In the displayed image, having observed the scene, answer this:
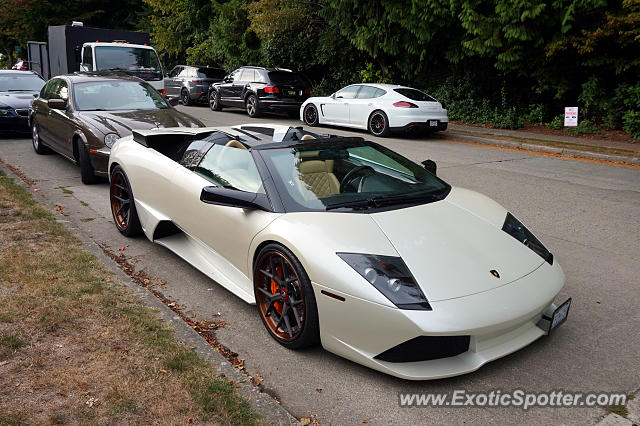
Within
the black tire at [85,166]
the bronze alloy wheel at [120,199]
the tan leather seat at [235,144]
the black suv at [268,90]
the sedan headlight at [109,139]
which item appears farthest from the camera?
the black suv at [268,90]

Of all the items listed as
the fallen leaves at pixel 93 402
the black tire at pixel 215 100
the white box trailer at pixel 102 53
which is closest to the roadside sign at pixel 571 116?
the white box trailer at pixel 102 53

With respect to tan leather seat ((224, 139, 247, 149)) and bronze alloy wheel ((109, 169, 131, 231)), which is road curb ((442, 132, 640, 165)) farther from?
bronze alloy wheel ((109, 169, 131, 231))

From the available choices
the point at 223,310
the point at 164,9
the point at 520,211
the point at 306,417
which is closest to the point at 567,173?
the point at 520,211

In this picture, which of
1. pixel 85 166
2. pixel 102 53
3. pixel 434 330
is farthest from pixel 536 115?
pixel 434 330

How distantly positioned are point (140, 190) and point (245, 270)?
6.86ft

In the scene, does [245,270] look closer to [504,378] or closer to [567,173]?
[504,378]

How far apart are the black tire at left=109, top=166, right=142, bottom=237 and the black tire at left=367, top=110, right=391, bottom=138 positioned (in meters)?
9.99

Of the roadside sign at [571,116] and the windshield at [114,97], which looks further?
the roadside sign at [571,116]

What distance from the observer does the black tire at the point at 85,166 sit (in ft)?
28.4

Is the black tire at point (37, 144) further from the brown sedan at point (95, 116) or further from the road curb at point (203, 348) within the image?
the road curb at point (203, 348)

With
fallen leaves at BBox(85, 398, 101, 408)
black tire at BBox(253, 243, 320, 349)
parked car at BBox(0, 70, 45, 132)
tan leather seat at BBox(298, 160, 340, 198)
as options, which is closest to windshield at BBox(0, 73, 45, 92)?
parked car at BBox(0, 70, 45, 132)

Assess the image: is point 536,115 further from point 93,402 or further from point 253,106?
point 93,402

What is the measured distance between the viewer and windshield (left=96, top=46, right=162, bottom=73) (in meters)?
16.6

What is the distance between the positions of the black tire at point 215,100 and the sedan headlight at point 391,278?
2010cm
